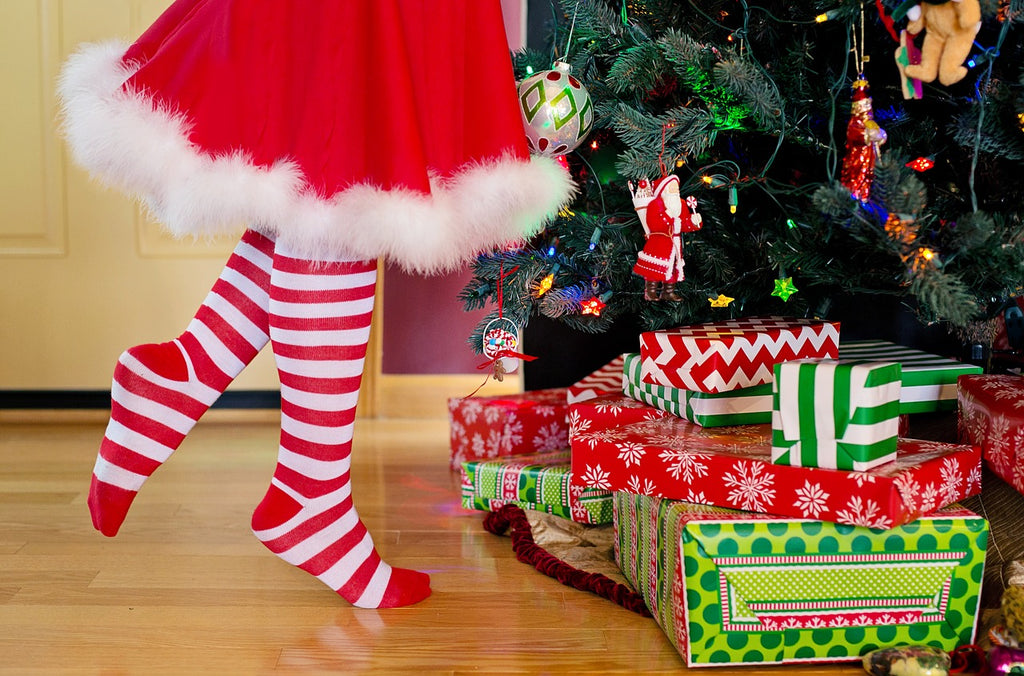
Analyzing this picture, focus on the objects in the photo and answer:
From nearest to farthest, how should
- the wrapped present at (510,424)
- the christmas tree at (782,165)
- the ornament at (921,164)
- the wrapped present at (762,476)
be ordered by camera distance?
the wrapped present at (762,476)
the christmas tree at (782,165)
the ornament at (921,164)
the wrapped present at (510,424)

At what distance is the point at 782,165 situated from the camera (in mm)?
1329

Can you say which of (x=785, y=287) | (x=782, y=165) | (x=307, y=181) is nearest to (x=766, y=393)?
(x=785, y=287)

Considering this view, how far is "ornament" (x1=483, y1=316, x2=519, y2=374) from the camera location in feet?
4.31

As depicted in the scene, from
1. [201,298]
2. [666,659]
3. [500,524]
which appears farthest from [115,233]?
[666,659]

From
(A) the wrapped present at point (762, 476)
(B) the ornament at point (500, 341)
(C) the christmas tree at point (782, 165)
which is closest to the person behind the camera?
(A) the wrapped present at point (762, 476)

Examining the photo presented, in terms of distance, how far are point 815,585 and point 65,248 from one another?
183 cm

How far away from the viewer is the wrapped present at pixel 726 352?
1.02m

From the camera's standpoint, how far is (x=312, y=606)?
Result: 100 centimetres

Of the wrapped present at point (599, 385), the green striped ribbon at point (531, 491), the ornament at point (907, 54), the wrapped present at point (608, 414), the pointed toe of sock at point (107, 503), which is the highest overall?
the ornament at point (907, 54)

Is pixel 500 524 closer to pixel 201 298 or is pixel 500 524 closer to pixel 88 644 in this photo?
pixel 88 644

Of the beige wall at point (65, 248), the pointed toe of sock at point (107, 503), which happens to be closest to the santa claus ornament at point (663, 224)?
the pointed toe of sock at point (107, 503)

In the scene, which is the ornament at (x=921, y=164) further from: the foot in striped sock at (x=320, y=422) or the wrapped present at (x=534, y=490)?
the foot in striped sock at (x=320, y=422)

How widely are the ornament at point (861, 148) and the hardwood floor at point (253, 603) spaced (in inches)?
19.0

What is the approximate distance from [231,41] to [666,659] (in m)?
0.73
